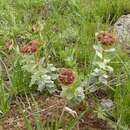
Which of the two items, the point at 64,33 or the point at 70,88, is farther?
the point at 64,33

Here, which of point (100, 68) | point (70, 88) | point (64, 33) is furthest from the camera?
point (64, 33)

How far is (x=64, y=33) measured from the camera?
2854 mm

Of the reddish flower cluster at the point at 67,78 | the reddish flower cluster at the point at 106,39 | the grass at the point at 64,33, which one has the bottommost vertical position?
the grass at the point at 64,33

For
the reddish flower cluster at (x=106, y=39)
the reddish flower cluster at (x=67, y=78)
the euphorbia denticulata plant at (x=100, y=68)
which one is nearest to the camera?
the reddish flower cluster at (x=67, y=78)

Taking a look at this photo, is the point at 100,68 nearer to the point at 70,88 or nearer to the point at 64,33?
the point at 70,88

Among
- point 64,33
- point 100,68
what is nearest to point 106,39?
point 100,68

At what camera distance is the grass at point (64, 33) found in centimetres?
220

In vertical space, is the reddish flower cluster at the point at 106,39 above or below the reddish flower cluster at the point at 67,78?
above

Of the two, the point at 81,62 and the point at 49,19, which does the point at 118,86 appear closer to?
the point at 81,62

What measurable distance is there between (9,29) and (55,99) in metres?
0.87

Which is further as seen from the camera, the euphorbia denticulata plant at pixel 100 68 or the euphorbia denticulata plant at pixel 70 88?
the euphorbia denticulata plant at pixel 100 68

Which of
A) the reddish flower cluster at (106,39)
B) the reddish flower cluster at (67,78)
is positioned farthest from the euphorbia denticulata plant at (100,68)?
the reddish flower cluster at (67,78)

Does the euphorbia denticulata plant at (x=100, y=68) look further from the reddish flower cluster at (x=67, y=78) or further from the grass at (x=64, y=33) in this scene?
the reddish flower cluster at (x=67, y=78)

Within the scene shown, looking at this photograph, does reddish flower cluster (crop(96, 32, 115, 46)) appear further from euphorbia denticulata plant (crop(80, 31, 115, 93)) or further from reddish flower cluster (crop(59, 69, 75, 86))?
reddish flower cluster (crop(59, 69, 75, 86))
